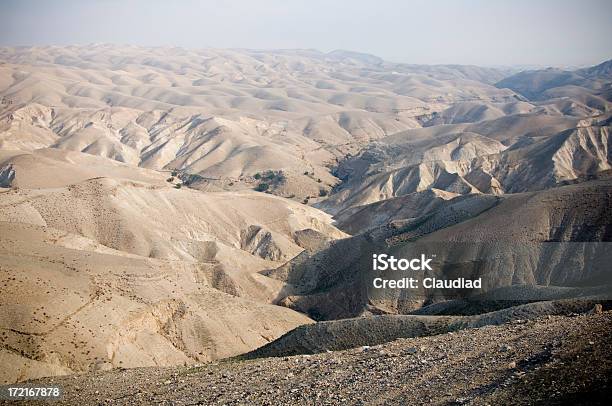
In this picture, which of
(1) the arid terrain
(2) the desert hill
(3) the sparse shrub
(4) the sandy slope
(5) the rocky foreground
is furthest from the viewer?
(3) the sparse shrub

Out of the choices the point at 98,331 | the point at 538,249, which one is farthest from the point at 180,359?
the point at 538,249

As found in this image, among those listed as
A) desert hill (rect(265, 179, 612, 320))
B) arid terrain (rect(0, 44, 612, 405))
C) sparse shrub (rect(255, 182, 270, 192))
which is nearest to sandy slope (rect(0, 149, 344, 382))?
arid terrain (rect(0, 44, 612, 405))

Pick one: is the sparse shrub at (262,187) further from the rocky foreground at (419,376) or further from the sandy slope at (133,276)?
the rocky foreground at (419,376)

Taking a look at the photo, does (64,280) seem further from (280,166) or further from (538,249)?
(280,166)

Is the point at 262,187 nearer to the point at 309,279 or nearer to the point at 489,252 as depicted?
the point at 309,279

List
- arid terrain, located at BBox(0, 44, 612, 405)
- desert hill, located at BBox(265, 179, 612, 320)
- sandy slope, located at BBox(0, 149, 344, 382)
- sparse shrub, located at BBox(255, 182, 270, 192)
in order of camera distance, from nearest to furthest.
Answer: arid terrain, located at BBox(0, 44, 612, 405), sandy slope, located at BBox(0, 149, 344, 382), desert hill, located at BBox(265, 179, 612, 320), sparse shrub, located at BBox(255, 182, 270, 192)

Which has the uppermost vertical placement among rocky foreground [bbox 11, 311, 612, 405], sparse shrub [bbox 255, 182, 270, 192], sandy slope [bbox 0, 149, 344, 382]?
rocky foreground [bbox 11, 311, 612, 405]

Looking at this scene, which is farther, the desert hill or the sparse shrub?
the sparse shrub

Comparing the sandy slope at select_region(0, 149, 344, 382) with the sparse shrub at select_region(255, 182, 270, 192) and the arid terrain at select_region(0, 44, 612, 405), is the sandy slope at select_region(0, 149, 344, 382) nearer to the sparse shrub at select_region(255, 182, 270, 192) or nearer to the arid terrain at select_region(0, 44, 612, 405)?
the arid terrain at select_region(0, 44, 612, 405)

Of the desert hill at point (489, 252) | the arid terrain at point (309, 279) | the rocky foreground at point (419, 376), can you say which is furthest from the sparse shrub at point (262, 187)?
the rocky foreground at point (419, 376)
